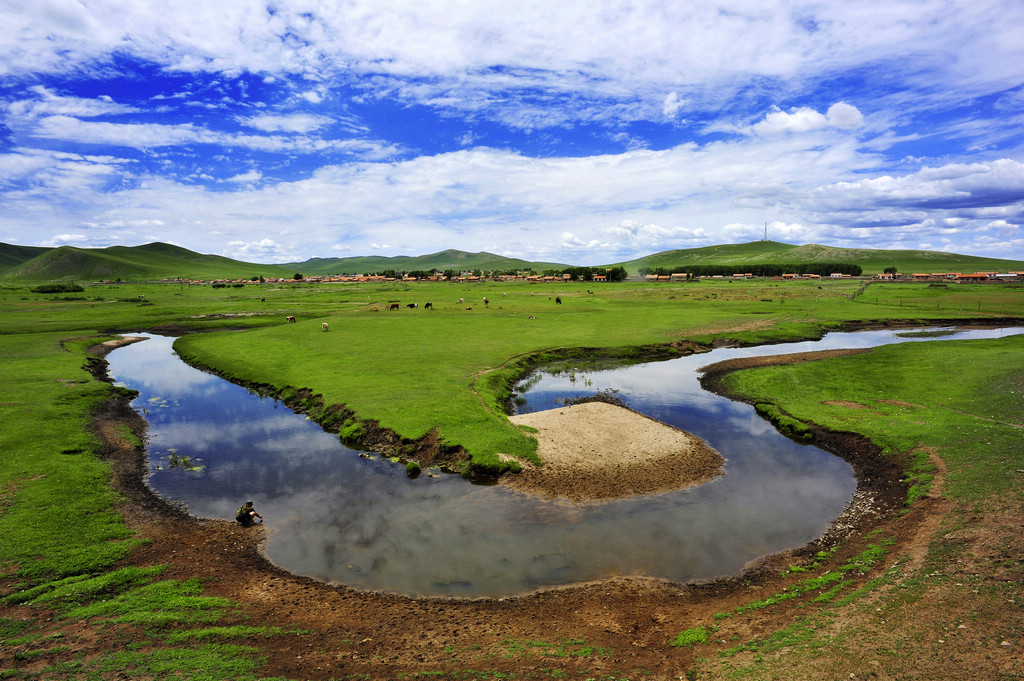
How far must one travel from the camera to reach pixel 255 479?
78.7 feet

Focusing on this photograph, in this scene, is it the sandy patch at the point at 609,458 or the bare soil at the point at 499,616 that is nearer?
the bare soil at the point at 499,616

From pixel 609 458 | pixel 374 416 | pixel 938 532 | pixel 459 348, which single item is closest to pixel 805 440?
pixel 938 532

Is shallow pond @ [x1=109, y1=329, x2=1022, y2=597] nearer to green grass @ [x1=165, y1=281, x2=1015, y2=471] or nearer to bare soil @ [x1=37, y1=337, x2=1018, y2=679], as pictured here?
bare soil @ [x1=37, y1=337, x2=1018, y2=679]

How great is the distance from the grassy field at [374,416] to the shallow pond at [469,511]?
324 cm

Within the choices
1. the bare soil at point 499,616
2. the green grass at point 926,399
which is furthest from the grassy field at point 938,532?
the bare soil at point 499,616

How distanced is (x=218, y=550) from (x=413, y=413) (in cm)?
1354

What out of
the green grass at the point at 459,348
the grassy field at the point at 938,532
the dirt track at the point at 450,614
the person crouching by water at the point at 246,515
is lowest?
the dirt track at the point at 450,614

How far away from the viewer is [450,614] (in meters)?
14.5

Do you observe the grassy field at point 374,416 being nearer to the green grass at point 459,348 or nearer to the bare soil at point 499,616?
the green grass at point 459,348

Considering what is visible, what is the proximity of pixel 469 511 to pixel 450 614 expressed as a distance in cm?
625

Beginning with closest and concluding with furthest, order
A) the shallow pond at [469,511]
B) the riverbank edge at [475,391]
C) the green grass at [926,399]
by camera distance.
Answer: the shallow pond at [469,511] < the green grass at [926,399] < the riverbank edge at [475,391]

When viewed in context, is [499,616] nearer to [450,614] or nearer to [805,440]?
[450,614]

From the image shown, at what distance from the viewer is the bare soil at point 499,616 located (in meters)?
11.9

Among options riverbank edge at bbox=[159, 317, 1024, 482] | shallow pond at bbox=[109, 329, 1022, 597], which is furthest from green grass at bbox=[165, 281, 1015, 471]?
shallow pond at bbox=[109, 329, 1022, 597]
